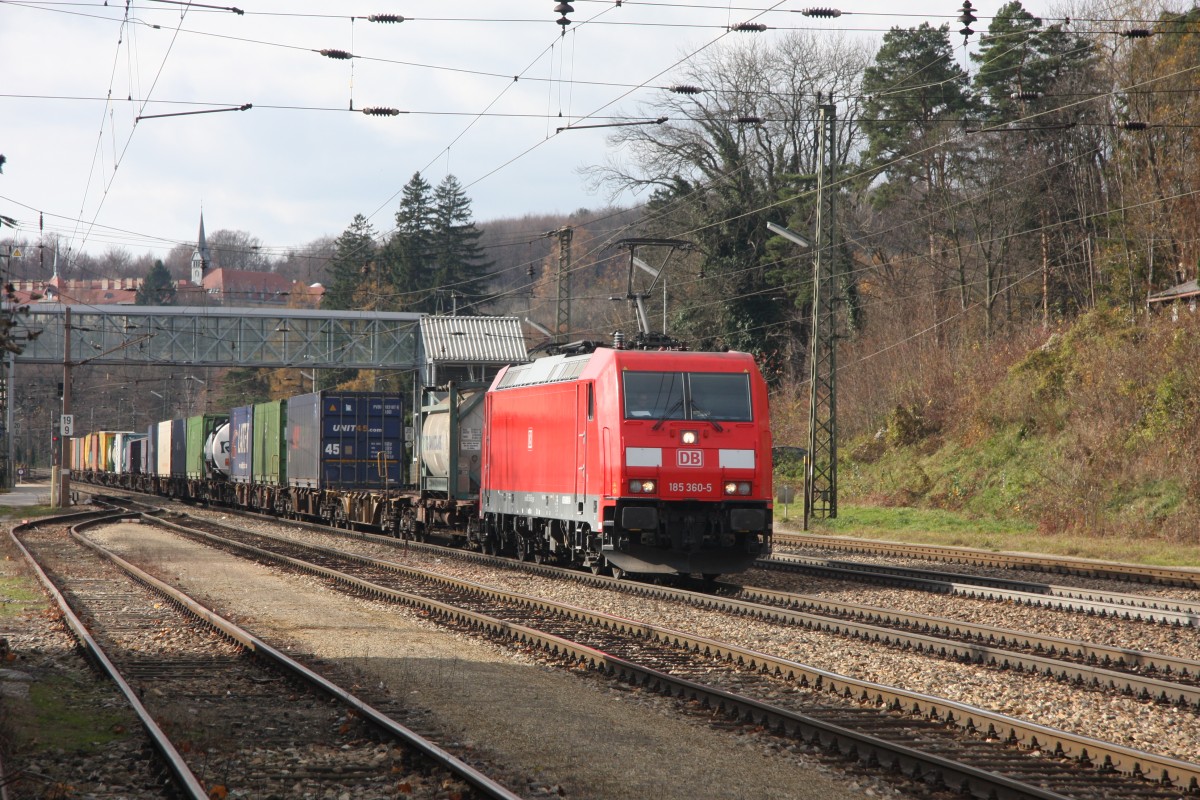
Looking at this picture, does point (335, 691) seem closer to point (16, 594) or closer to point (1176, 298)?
point (16, 594)

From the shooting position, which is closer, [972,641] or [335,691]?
[335,691]

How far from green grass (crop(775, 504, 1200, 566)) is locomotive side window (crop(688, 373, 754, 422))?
849 centimetres

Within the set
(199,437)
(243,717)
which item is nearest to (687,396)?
(243,717)

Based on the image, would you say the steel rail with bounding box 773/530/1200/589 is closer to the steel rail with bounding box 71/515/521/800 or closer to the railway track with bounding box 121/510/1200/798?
the railway track with bounding box 121/510/1200/798

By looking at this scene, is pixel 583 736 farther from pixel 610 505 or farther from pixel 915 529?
pixel 915 529

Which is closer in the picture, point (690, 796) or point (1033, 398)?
point (690, 796)

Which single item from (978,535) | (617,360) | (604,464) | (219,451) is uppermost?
(617,360)

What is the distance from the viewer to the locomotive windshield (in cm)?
1653

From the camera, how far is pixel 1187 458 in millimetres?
24781

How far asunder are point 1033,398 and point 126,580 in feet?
77.1

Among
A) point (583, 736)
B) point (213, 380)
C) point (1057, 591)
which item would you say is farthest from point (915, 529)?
point (213, 380)

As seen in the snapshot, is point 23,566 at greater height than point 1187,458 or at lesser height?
lesser

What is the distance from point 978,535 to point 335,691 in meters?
19.8

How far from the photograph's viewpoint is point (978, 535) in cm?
2630
